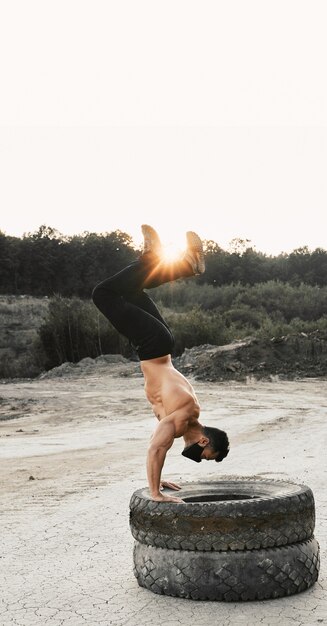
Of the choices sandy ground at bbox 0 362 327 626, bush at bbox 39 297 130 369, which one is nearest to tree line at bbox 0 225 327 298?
bush at bbox 39 297 130 369

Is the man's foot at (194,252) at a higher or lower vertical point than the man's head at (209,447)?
higher

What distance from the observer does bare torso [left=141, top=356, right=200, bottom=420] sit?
498cm

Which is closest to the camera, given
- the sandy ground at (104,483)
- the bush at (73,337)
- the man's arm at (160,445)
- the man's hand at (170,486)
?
the sandy ground at (104,483)

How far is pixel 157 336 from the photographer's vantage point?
5082 mm

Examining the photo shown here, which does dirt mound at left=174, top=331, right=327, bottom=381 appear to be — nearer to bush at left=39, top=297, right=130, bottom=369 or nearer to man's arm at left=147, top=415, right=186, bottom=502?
bush at left=39, top=297, right=130, bottom=369

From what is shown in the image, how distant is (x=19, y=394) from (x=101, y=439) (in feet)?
28.2

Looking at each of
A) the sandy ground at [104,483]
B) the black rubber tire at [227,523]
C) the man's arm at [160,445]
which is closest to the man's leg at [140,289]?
the man's arm at [160,445]

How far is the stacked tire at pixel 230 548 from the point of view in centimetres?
468

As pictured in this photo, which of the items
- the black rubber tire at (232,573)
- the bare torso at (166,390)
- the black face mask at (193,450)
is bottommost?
the black rubber tire at (232,573)

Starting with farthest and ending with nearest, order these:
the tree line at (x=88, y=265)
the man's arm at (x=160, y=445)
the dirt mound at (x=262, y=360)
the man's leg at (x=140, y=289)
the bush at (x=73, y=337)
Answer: the tree line at (x=88, y=265) < the bush at (x=73, y=337) < the dirt mound at (x=262, y=360) < the man's leg at (x=140, y=289) < the man's arm at (x=160, y=445)

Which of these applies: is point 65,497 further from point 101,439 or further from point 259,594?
point 101,439

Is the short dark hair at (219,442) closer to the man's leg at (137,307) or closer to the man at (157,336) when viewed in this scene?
the man at (157,336)

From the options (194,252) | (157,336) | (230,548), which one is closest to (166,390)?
(157,336)

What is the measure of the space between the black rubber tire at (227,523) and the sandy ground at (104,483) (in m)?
0.35
